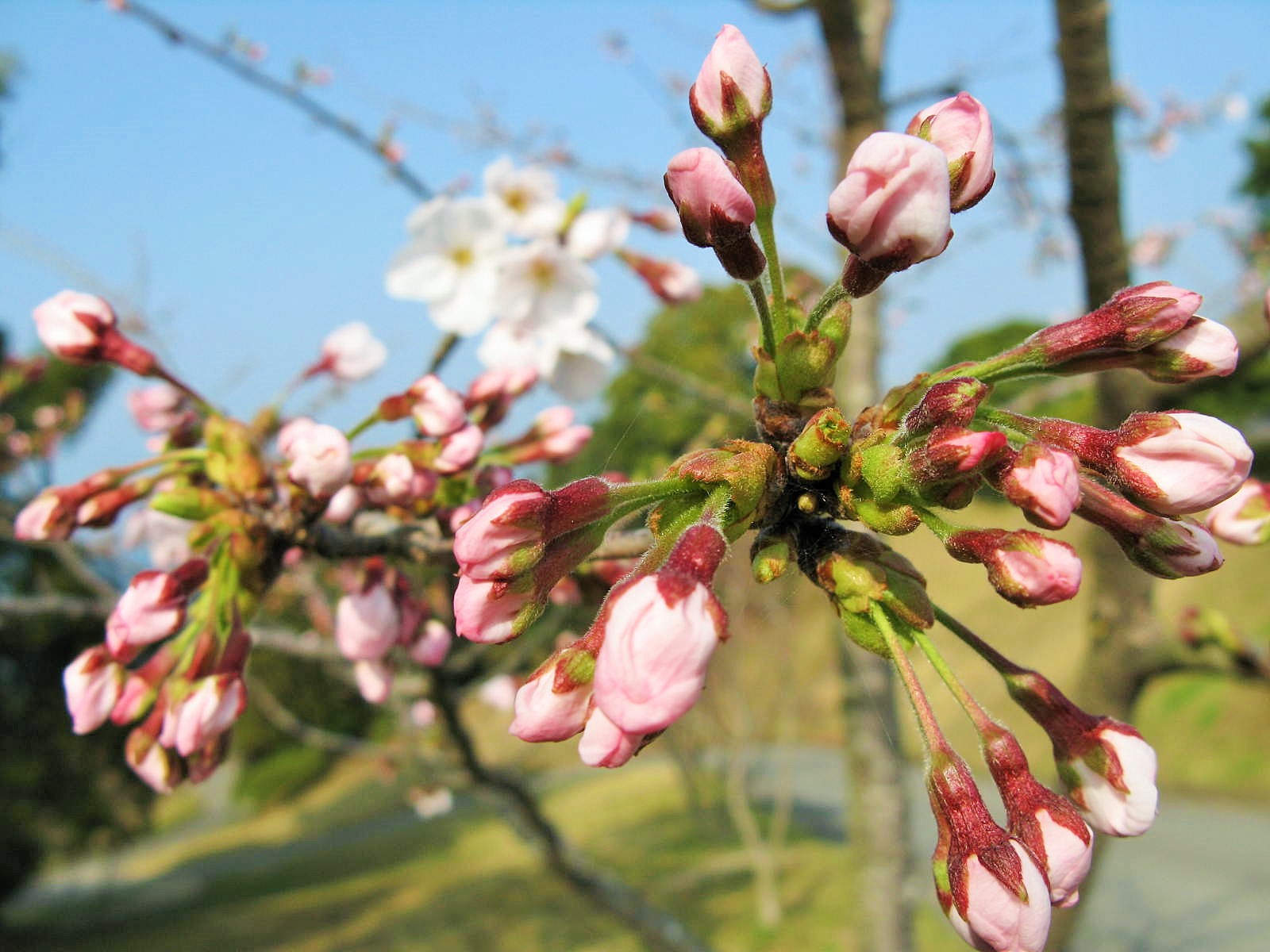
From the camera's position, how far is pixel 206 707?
1062mm

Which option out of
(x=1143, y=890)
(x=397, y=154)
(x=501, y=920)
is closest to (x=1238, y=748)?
(x=1143, y=890)

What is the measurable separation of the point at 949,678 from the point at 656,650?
32 centimetres

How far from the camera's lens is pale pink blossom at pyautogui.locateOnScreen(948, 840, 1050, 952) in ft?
2.38

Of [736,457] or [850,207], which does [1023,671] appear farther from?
[850,207]

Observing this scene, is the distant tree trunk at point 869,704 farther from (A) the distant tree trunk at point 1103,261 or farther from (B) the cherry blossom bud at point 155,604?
(B) the cherry blossom bud at point 155,604

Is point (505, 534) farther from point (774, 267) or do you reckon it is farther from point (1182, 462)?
point (1182, 462)

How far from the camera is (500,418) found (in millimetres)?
1281

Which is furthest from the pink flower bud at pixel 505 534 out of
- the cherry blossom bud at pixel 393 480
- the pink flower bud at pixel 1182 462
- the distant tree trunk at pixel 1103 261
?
the distant tree trunk at pixel 1103 261

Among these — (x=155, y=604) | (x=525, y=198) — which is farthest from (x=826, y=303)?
(x=525, y=198)

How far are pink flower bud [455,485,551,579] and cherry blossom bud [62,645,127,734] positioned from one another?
0.73m

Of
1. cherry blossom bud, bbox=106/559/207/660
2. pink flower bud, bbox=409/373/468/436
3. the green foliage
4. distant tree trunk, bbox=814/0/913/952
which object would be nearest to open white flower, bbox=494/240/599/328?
pink flower bud, bbox=409/373/468/436

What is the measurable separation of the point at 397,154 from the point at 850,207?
257 centimetres

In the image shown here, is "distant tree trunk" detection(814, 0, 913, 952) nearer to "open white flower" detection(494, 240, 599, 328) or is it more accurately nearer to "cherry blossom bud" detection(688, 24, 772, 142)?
"open white flower" detection(494, 240, 599, 328)

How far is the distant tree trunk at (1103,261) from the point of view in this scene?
6.15 feet
